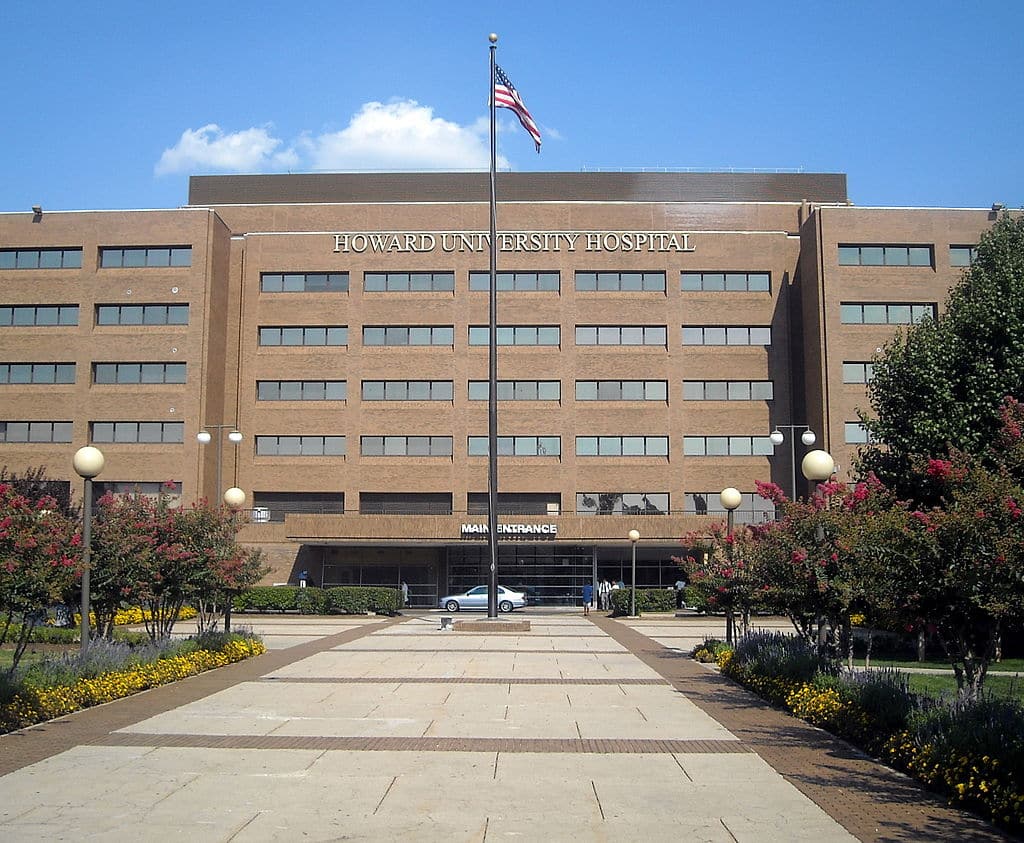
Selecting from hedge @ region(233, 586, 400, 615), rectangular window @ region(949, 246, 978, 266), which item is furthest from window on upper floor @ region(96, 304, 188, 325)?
rectangular window @ region(949, 246, 978, 266)

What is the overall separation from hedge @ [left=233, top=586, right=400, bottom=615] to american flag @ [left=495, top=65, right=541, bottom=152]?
21.2m

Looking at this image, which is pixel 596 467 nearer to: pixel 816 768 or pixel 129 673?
pixel 129 673

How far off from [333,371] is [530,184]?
1619cm

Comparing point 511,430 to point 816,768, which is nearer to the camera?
point 816,768

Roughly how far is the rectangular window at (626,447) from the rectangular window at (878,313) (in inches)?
413

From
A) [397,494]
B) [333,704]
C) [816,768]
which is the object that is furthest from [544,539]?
[816,768]

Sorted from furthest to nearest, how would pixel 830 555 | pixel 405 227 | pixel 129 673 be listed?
1. pixel 405 227
2. pixel 129 673
3. pixel 830 555

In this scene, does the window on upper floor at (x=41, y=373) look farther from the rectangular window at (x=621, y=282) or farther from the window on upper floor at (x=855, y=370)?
the window on upper floor at (x=855, y=370)

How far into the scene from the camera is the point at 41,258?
180 feet

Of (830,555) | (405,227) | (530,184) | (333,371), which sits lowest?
(830,555)

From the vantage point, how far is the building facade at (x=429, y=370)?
53562 mm

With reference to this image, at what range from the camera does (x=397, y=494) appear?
54469 mm

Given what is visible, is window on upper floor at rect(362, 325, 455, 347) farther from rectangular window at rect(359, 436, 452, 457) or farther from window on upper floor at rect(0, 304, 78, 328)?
window on upper floor at rect(0, 304, 78, 328)

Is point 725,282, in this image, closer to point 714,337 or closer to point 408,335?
point 714,337
